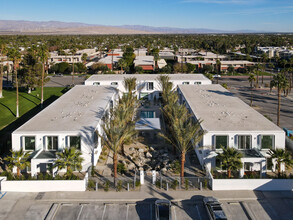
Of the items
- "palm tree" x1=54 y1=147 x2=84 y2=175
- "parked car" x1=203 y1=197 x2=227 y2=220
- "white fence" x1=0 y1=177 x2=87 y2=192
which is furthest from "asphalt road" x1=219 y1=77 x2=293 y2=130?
"white fence" x1=0 y1=177 x2=87 y2=192

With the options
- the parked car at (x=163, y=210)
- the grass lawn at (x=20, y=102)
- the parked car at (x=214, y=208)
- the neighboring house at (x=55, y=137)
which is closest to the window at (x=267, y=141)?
the parked car at (x=214, y=208)

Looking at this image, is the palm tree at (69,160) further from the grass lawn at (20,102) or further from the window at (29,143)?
the grass lawn at (20,102)

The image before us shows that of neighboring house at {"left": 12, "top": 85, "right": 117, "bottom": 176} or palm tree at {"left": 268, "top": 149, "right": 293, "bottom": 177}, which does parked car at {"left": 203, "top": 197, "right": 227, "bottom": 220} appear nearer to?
palm tree at {"left": 268, "top": 149, "right": 293, "bottom": 177}

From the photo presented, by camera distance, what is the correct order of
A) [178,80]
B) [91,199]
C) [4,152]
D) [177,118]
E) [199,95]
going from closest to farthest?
[91,199], [177,118], [4,152], [199,95], [178,80]

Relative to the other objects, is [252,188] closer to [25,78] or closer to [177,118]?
[177,118]

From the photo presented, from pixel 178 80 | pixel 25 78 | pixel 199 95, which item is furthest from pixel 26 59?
pixel 199 95

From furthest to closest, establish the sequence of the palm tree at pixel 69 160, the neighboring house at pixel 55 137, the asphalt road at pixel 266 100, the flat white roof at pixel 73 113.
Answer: the asphalt road at pixel 266 100, the flat white roof at pixel 73 113, the neighboring house at pixel 55 137, the palm tree at pixel 69 160

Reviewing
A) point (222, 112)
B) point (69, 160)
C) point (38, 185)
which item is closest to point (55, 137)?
point (69, 160)
